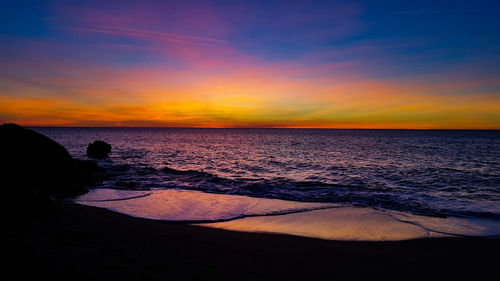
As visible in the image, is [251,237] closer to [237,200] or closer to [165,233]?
[165,233]

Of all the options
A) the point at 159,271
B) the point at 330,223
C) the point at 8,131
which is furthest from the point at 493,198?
the point at 8,131

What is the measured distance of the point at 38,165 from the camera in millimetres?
13477

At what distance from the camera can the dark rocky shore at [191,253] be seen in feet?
14.7

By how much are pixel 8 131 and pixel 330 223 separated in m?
16.1

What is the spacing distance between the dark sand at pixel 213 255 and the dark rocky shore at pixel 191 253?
0.06 feet

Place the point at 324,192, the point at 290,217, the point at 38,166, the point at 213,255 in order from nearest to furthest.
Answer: the point at 213,255 → the point at 290,217 → the point at 38,166 → the point at 324,192

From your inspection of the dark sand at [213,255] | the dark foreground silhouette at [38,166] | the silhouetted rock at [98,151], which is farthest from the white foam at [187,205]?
the silhouetted rock at [98,151]

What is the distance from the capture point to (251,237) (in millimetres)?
6977

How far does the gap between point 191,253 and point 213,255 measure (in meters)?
0.50

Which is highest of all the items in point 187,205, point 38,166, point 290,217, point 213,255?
point 38,166


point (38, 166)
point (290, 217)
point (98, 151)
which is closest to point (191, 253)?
point (290, 217)

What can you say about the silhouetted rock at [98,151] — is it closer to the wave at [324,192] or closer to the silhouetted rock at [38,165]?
the wave at [324,192]

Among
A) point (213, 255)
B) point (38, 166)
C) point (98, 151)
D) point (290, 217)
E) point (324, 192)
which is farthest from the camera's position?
point (98, 151)

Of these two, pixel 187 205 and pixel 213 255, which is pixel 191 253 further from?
pixel 187 205
